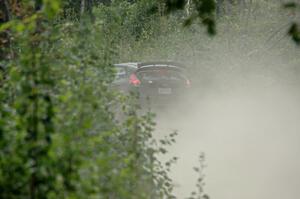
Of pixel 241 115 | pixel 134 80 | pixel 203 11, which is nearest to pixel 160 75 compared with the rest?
pixel 134 80

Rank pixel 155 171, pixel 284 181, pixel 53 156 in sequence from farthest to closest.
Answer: pixel 284 181, pixel 155 171, pixel 53 156

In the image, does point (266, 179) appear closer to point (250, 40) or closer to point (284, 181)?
point (284, 181)

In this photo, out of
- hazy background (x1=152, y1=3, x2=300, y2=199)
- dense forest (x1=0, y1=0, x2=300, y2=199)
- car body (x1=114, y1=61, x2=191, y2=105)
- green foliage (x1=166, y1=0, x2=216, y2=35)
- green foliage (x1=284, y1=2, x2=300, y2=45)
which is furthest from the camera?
car body (x1=114, y1=61, x2=191, y2=105)

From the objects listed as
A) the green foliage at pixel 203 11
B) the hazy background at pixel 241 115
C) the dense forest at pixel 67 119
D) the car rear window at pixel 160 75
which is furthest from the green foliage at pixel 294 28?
the car rear window at pixel 160 75

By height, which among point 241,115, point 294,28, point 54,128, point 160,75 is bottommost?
point 241,115

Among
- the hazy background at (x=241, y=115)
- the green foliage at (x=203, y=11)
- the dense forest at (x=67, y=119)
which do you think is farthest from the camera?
the hazy background at (x=241, y=115)

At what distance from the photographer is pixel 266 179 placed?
15.3 m

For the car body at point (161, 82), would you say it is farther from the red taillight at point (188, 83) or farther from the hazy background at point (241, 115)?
the hazy background at point (241, 115)

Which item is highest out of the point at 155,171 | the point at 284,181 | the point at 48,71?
the point at 48,71

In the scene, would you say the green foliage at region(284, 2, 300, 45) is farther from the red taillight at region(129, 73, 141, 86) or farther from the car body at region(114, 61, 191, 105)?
the red taillight at region(129, 73, 141, 86)

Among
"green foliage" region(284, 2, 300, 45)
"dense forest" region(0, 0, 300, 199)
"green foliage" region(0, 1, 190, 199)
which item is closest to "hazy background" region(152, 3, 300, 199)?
"dense forest" region(0, 0, 300, 199)

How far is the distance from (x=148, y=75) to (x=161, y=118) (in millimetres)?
1945

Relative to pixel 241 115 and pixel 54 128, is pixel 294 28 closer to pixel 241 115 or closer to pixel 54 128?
pixel 54 128

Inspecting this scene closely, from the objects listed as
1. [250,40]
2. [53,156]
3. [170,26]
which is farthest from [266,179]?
[170,26]
